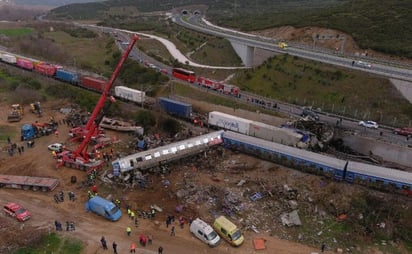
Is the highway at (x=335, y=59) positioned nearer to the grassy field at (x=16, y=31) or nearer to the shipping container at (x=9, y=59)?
the shipping container at (x=9, y=59)

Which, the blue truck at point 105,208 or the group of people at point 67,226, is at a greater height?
the blue truck at point 105,208

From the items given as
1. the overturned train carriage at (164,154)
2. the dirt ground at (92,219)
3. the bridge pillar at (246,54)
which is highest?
the bridge pillar at (246,54)

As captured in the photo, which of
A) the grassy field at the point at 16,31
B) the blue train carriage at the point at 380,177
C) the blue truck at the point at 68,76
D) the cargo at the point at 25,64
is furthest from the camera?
the grassy field at the point at 16,31

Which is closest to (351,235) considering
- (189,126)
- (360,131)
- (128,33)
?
(360,131)

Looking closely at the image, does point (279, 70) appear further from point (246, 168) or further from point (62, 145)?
point (62, 145)

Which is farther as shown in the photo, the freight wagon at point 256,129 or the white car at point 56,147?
the white car at point 56,147

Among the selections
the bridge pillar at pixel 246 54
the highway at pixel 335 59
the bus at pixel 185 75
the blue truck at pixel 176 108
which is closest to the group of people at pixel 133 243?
the blue truck at pixel 176 108

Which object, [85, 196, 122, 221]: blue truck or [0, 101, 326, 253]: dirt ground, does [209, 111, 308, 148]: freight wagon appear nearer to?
[0, 101, 326, 253]: dirt ground

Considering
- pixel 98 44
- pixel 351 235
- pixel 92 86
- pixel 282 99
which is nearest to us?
pixel 351 235
